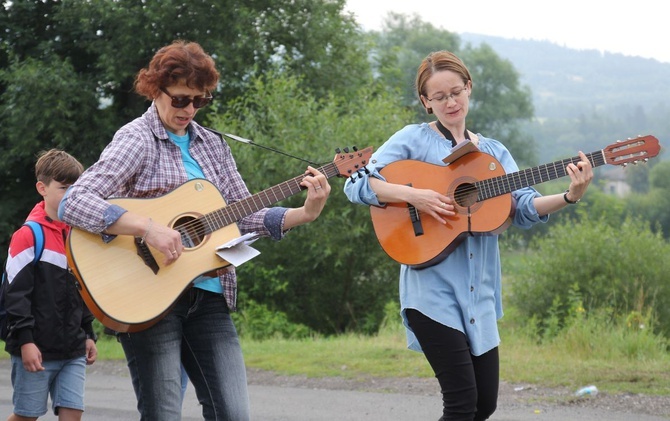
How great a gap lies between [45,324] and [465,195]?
2.24 m

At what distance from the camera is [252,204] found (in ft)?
14.4

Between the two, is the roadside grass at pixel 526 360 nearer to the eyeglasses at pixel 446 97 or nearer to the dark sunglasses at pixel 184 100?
the eyeglasses at pixel 446 97

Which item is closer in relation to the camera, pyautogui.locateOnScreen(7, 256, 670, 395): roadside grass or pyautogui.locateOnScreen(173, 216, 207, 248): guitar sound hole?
pyautogui.locateOnScreen(173, 216, 207, 248): guitar sound hole

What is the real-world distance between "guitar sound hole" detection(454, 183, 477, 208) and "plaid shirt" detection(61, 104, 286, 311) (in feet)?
3.19

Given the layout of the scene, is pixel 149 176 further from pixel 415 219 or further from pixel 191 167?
pixel 415 219

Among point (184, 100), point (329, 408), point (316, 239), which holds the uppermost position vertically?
point (184, 100)

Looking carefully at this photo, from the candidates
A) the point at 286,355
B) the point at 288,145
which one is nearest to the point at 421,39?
the point at 288,145

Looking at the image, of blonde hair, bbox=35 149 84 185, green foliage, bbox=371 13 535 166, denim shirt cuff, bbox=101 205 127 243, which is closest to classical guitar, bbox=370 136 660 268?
denim shirt cuff, bbox=101 205 127 243

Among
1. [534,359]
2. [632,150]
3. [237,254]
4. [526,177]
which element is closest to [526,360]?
[534,359]

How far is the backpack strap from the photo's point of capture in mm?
5129

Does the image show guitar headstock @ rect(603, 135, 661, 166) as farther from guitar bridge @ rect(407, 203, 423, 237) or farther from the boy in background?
the boy in background

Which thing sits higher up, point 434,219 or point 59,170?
point 59,170

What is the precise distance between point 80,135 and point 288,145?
8526 mm

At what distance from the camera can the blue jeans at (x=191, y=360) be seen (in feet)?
13.3
